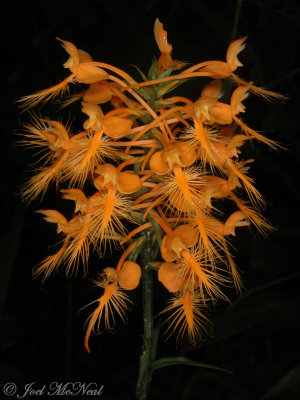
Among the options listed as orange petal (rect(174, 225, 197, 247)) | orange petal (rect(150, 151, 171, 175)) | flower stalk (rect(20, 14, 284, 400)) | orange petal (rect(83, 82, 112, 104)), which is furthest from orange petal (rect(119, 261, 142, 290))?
orange petal (rect(83, 82, 112, 104))

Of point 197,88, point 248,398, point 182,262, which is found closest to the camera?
point 182,262

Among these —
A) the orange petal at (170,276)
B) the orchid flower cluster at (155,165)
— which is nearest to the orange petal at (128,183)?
the orchid flower cluster at (155,165)

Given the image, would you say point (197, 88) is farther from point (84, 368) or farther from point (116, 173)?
point (84, 368)

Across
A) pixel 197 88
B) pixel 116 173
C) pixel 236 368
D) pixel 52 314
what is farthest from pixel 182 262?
pixel 236 368

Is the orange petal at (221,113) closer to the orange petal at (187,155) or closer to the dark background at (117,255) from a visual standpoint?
the orange petal at (187,155)

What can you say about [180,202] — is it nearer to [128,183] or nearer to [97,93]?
[128,183]

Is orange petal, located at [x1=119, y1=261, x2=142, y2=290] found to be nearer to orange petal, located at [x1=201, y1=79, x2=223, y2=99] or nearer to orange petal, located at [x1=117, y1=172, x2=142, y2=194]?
orange petal, located at [x1=117, y1=172, x2=142, y2=194]
